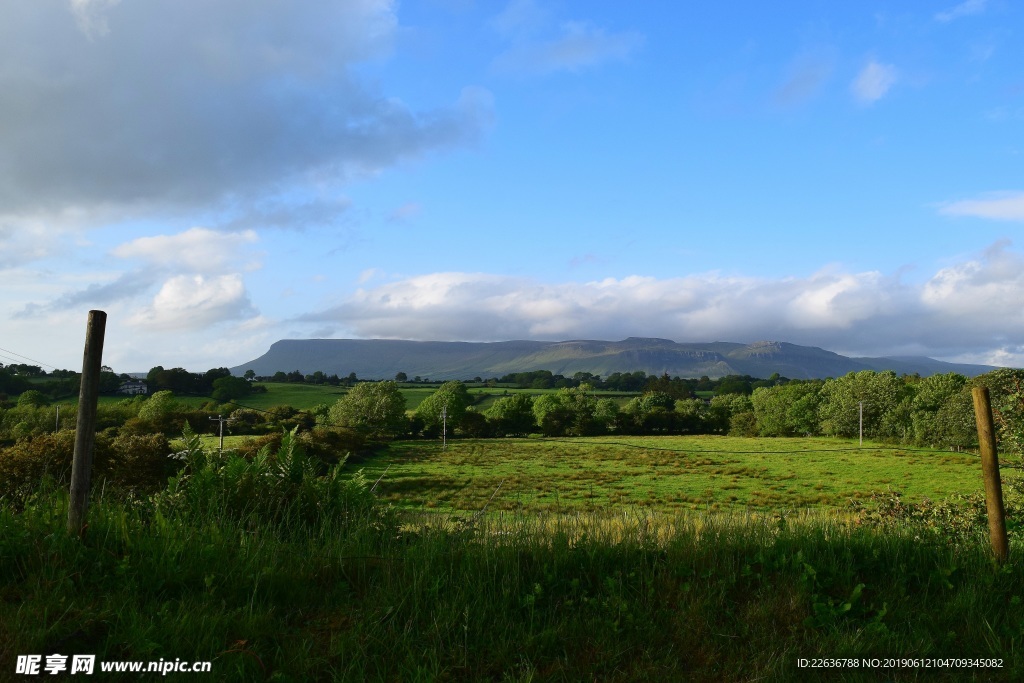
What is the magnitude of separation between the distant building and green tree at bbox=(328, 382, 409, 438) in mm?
30803

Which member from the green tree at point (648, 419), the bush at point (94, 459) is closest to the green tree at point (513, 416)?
the green tree at point (648, 419)

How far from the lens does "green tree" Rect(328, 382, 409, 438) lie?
116 meters

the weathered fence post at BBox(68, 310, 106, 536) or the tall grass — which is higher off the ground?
the weathered fence post at BBox(68, 310, 106, 536)

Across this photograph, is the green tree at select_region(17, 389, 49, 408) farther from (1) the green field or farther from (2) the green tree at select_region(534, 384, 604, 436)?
(2) the green tree at select_region(534, 384, 604, 436)

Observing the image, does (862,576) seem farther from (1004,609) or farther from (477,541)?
(477,541)

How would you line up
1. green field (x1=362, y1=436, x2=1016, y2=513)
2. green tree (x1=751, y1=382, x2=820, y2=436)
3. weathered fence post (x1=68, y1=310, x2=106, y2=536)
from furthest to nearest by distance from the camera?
1. green tree (x1=751, y1=382, x2=820, y2=436)
2. green field (x1=362, y1=436, x2=1016, y2=513)
3. weathered fence post (x1=68, y1=310, x2=106, y2=536)

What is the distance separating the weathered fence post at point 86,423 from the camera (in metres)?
5.87

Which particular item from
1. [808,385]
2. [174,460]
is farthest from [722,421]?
[174,460]

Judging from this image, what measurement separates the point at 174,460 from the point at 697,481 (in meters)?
77.7

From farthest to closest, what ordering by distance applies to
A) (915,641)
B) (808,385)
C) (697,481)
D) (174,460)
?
(808,385)
(697,481)
(174,460)
(915,641)

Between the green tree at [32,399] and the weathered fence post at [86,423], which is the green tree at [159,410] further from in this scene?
the weathered fence post at [86,423]

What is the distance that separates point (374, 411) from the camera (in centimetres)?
12038

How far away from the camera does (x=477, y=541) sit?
6.26 metres

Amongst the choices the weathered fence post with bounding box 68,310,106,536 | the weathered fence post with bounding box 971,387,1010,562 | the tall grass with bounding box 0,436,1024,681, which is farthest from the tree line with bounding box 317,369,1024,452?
the weathered fence post with bounding box 68,310,106,536
